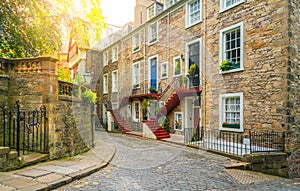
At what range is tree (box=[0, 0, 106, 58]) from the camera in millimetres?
7629

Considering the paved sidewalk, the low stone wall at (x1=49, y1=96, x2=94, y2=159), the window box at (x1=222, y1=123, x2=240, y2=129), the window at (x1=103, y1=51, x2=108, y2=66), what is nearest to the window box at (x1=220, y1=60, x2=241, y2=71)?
the window box at (x1=222, y1=123, x2=240, y2=129)

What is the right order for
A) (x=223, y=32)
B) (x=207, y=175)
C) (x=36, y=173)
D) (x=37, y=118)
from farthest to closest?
1. (x=223, y=32)
2. (x=37, y=118)
3. (x=207, y=175)
4. (x=36, y=173)

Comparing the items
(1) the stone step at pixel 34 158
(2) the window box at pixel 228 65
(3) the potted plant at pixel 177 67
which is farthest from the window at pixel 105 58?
(1) the stone step at pixel 34 158

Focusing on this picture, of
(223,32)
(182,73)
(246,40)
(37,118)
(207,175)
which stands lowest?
(207,175)

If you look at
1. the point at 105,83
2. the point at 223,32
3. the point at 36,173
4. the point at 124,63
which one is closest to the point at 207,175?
the point at 36,173

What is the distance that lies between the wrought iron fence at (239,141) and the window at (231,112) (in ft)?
1.00

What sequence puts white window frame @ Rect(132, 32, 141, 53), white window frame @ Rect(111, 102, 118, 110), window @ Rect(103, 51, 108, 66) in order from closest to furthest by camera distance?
white window frame @ Rect(132, 32, 141, 53)
white window frame @ Rect(111, 102, 118, 110)
window @ Rect(103, 51, 108, 66)

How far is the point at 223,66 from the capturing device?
32.7ft

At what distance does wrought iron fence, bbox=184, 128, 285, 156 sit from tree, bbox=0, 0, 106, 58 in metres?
6.79

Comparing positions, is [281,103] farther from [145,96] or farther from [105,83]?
[105,83]

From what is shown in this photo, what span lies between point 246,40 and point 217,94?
2714 millimetres

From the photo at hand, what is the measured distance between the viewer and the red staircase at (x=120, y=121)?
56.0 ft

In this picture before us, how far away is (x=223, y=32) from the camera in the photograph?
10211 millimetres

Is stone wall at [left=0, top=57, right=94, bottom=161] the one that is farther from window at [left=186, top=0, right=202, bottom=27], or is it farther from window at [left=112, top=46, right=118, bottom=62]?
window at [left=112, top=46, right=118, bottom=62]
